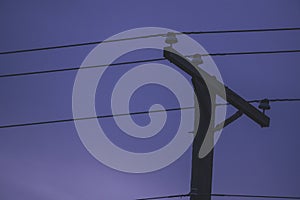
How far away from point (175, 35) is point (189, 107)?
4.67 feet

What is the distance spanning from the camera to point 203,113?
870 centimetres

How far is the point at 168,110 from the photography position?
33.0ft

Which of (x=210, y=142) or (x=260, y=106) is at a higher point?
(x=260, y=106)

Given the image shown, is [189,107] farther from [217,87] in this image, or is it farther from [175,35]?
[175,35]

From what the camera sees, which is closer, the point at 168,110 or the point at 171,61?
the point at 171,61

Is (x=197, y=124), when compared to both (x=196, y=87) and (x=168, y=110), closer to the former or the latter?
(x=196, y=87)

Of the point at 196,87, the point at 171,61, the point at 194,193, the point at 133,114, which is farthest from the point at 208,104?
the point at 133,114

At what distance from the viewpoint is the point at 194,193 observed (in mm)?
8344

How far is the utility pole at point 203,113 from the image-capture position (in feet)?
27.8

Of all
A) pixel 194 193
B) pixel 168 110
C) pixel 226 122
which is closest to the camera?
pixel 194 193

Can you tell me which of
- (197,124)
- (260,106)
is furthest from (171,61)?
(260,106)

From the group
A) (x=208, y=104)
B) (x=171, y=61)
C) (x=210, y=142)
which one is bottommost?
(x=210, y=142)

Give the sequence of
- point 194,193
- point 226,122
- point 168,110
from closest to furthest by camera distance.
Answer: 1. point 194,193
2. point 226,122
3. point 168,110

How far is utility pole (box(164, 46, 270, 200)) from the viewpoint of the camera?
847cm
